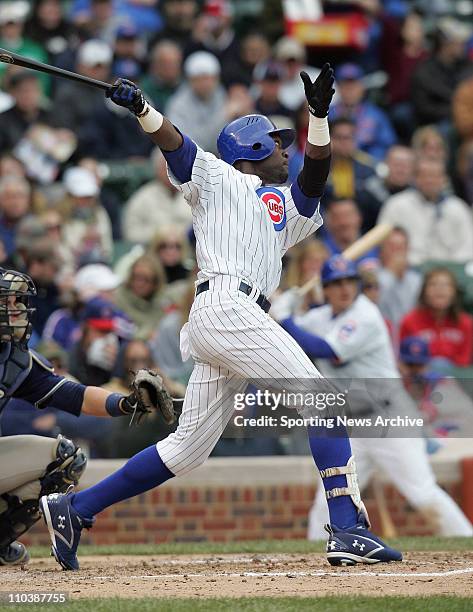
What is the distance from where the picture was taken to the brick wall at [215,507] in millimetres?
9242

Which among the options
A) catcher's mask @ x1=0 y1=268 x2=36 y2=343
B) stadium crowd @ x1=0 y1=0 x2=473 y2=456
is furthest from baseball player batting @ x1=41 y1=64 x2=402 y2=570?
stadium crowd @ x1=0 y1=0 x2=473 y2=456

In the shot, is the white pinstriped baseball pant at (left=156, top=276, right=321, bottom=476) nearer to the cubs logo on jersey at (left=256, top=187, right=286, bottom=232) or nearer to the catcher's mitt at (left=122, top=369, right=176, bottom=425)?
the catcher's mitt at (left=122, top=369, right=176, bottom=425)

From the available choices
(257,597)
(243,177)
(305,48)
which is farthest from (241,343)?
(305,48)

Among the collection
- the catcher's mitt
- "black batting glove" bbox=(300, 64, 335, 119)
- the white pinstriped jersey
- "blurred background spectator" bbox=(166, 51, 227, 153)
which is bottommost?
the catcher's mitt

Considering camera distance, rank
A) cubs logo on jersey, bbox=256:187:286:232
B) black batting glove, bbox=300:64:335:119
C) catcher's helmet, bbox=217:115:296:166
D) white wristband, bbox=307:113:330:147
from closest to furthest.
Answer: black batting glove, bbox=300:64:335:119, white wristband, bbox=307:113:330:147, cubs logo on jersey, bbox=256:187:286:232, catcher's helmet, bbox=217:115:296:166

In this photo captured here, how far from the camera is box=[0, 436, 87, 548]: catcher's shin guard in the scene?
6.36 meters

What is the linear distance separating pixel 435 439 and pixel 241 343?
14.3 feet

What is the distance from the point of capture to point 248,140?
6.20 meters

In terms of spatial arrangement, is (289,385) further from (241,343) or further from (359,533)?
(359,533)

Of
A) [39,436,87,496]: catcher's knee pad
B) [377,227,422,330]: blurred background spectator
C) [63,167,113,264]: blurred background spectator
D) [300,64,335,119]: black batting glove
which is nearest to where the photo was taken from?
[300,64,335,119]: black batting glove

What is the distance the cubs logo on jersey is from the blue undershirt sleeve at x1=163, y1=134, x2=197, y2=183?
41 centimetres

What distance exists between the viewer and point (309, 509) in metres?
9.50

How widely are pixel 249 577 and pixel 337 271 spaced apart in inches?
130

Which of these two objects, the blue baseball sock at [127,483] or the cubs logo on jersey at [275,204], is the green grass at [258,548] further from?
the cubs logo on jersey at [275,204]
